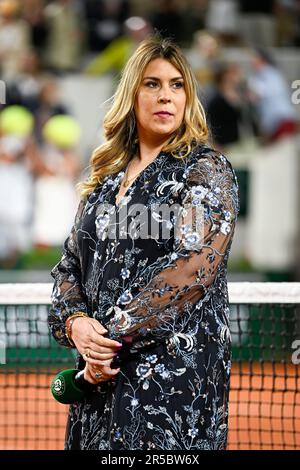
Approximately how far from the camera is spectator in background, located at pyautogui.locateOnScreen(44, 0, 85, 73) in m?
14.4

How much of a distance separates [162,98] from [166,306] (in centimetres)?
79

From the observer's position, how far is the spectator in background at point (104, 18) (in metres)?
14.6

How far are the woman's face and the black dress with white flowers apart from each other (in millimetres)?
119

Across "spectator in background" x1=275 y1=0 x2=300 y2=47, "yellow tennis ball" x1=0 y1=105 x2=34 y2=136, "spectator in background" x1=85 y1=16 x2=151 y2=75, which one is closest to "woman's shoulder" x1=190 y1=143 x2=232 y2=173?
"yellow tennis ball" x1=0 y1=105 x2=34 y2=136

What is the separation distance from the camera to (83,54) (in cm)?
1464

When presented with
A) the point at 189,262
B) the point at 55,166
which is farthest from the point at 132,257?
the point at 55,166

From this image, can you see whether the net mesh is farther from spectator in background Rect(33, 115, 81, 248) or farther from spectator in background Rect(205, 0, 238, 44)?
spectator in background Rect(205, 0, 238, 44)

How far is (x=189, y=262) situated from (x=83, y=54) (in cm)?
1128

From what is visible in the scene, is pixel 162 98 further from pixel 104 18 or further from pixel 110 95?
pixel 104 18

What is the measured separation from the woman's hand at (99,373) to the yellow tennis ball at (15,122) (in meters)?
9.25

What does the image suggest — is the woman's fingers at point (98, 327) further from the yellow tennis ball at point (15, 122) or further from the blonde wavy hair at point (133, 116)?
the yellow tennis ball at point (15, 122)

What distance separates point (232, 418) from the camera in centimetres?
802

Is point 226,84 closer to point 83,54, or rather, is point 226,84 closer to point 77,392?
point 83,54

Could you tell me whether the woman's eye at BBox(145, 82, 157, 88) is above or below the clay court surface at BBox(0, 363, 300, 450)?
above
